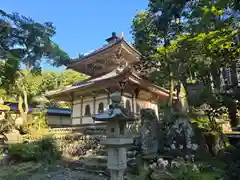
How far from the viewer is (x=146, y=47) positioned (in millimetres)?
17422

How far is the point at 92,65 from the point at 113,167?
1447cm

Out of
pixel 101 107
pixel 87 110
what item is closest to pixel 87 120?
pixel 87 110

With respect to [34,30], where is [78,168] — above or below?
below

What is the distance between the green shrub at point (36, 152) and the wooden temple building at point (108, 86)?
5537 millimetres

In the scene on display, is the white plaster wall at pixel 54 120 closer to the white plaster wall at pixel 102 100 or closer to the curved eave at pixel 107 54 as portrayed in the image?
the curved eave at pixel 107 54

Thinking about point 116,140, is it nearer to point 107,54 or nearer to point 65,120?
point 107,54

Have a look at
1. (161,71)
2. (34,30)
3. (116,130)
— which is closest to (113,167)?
(116,130)

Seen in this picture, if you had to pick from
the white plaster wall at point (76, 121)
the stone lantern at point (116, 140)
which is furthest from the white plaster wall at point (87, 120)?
the stone lantern at point (116, 140)

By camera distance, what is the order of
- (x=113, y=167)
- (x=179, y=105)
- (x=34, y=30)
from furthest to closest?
(x=179, y=105)
(x=113, y=167)
(x=34, y=30)

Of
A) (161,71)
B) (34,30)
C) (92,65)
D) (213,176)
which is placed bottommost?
(213,176)

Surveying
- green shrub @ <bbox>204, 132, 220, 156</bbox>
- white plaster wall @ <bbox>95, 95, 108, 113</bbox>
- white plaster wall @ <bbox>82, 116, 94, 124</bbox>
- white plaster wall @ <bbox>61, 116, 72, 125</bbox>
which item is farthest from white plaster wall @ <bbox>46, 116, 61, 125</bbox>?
green shrub @ <bbox>204, 132, 220, 156</bbox>

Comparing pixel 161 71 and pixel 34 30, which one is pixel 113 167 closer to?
pixel 34 30

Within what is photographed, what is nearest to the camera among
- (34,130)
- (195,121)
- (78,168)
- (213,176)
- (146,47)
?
(213,176)

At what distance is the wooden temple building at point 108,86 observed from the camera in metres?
14.1
